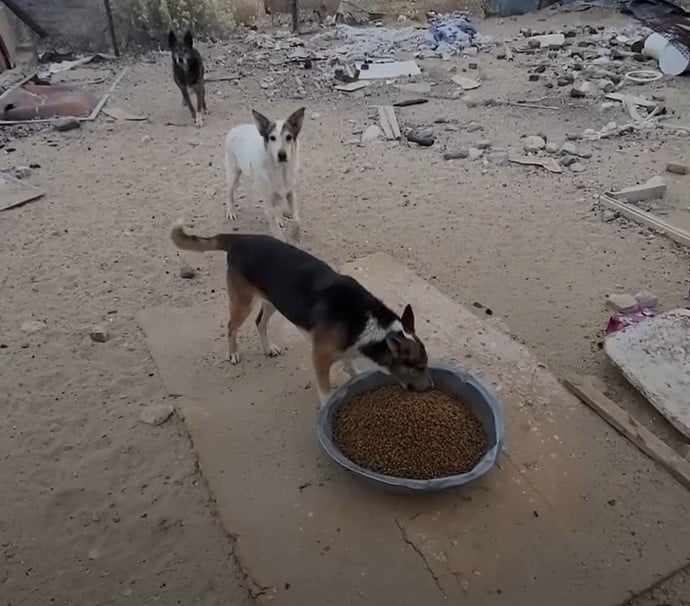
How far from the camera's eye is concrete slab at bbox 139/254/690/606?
8.23 feet

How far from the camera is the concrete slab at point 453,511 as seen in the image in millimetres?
2508

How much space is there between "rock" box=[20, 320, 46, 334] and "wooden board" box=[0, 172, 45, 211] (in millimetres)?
1914

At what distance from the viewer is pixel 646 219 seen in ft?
16.6

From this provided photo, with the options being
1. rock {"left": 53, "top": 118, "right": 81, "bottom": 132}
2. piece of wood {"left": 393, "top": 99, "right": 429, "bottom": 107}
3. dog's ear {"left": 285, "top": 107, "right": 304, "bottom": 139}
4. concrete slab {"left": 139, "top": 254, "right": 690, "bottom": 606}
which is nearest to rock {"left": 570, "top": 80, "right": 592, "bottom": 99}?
piece of wood {"left": 393, "top": 99, "right": 429, "bottom": 107}

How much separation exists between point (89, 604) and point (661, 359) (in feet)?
8.98

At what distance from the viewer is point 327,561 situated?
2.60 metres

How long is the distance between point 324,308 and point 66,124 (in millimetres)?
5671

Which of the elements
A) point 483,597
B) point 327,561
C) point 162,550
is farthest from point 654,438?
point 162,550

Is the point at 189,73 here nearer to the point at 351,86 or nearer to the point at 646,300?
the point at 351,86

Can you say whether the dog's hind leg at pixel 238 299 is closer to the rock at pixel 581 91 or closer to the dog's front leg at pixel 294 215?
the dog's front leg at pixel 294 215

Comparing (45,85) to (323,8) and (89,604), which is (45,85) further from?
(89,604)

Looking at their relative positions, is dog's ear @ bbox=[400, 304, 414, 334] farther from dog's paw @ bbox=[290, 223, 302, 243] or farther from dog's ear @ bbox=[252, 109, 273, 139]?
dog's ear @ bbox=[252, 109, 273, 139]

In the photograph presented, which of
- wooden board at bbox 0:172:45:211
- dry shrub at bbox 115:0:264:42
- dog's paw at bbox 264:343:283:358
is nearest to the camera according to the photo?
dog's paw at bbox 264:343:283:358

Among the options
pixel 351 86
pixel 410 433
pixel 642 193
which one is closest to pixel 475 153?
pixel 642 193
